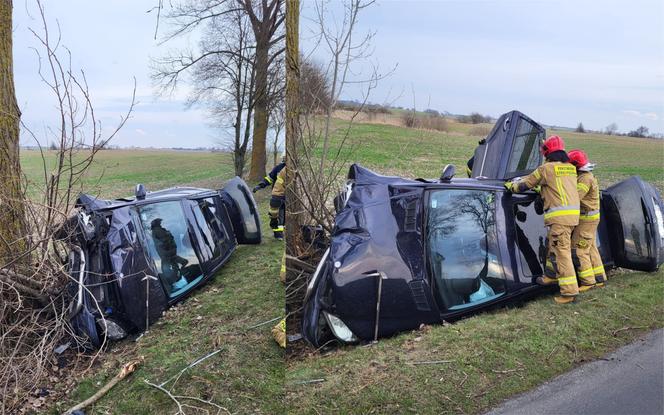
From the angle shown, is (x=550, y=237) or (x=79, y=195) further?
(x=550, y=237)

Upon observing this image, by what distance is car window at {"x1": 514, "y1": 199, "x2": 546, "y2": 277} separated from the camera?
400 cm

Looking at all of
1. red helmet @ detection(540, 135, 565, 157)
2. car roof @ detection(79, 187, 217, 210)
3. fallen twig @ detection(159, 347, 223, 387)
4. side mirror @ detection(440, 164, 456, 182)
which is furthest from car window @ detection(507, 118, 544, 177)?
fallen twig @ detection(159, 347, 223, 387)

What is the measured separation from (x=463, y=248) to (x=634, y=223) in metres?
2.40

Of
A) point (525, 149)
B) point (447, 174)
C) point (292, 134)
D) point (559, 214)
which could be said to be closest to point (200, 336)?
point (292, 134)

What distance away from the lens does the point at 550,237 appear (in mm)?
4281

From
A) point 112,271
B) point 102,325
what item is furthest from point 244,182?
point 102,325

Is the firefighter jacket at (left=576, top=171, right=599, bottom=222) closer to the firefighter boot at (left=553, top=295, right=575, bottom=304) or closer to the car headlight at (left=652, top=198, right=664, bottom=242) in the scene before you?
the car headlight at (left=652, top=198, right=664, bottom=242)

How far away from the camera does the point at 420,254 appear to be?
329 cm

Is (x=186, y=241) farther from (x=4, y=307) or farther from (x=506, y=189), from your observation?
(x=506, y=189)

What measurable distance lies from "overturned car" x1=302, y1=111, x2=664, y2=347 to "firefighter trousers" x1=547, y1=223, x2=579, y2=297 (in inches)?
3.7

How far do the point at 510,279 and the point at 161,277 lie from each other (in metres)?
2.59

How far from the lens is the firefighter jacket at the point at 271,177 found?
2.74 m

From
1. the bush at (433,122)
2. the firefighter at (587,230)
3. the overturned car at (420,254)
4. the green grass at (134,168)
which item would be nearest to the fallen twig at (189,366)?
the overturned car at (420,254)

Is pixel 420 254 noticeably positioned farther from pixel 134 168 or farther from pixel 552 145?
pixel 552 145
